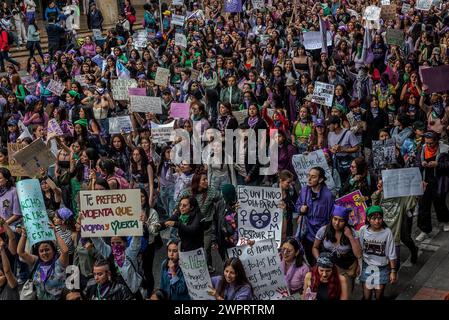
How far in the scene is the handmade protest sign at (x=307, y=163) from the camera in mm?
9586

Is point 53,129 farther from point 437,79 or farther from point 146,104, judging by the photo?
point 437,79

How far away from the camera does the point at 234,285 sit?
680 centimetres

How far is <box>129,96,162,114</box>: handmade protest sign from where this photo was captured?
42.1 feet

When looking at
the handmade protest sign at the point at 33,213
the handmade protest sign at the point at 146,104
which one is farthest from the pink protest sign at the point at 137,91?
the handmade protest sign at the point at 33,213

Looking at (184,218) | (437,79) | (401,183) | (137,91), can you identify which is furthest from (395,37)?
(184,218)

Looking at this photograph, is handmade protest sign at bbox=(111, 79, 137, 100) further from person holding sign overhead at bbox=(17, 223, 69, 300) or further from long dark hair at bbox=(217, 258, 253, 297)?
long dark hair at bbox=(217, 258, 253, 297)

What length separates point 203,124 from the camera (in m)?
11.7

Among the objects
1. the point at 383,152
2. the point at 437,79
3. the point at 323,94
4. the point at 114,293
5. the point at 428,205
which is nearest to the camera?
the point at 114,293

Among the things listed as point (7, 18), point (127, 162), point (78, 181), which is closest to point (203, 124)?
point (127, 162)

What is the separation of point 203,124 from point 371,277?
15.7 feet

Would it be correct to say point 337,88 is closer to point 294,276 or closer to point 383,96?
point 383,96

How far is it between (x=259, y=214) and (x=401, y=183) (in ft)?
5.45

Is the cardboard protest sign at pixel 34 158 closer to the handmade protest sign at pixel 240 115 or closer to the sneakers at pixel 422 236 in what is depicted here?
the handmade protest sign at pixel 240 115

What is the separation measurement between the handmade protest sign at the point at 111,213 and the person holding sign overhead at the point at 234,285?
1246mm
